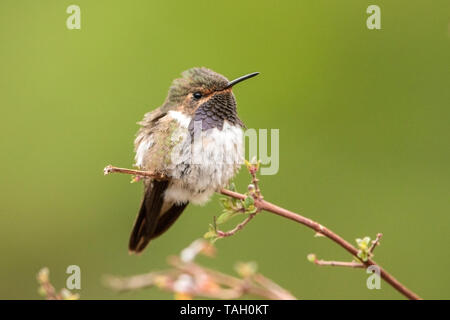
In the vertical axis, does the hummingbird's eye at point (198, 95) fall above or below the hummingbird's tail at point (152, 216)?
above

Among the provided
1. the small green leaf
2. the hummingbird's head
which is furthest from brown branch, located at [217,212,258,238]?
the hummingbird's head

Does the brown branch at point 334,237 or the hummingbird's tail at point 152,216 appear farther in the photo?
the hummingbird's tail at point 152,216

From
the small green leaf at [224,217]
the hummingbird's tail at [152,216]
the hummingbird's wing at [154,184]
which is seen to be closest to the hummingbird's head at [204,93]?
the hummingbird's wing at [154,184]

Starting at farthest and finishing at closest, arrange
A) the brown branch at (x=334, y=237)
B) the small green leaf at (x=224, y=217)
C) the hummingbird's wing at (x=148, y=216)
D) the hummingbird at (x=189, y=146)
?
1. the hummingbird's wing at (x=148, y=216)
2. the hummingbird at (x=189, y=146)
3. the small green leaf at (x=224, y=217)
4. the brown branch at (x=334, y=237)

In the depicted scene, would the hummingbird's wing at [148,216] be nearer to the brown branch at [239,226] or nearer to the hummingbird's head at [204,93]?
the hummingbird's head at [204,93]

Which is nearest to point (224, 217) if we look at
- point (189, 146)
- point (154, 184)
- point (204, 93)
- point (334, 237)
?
point (334, 237)

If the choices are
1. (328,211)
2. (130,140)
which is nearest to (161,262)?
(130,140)

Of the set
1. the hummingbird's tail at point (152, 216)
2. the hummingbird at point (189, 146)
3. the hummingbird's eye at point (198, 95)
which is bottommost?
the hummingbird's tail at point (152, 216)
